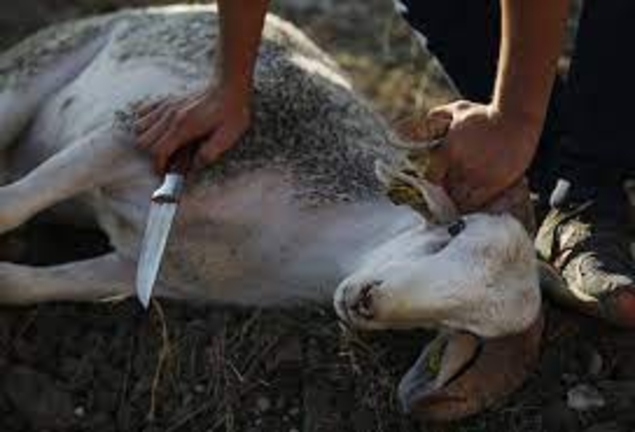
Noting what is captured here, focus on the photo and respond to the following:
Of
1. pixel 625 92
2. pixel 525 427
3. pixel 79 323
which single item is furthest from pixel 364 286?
pixel 625 92

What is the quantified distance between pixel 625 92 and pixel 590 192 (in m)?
0.35

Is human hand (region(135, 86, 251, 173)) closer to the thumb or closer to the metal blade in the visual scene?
the metal blade

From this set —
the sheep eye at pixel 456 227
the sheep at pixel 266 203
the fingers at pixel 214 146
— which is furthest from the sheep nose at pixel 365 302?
the fingers at pixel 214 146

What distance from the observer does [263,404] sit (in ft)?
15.6

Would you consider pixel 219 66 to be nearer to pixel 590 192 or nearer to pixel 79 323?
pixel 79 323

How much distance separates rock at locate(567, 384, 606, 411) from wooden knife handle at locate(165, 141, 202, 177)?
1.33 metres

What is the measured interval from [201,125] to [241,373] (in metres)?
0.75

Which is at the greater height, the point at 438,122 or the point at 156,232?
the point at 438,122

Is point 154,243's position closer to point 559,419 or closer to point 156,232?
point 156,232

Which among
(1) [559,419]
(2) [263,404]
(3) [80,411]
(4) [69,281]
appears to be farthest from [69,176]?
(1) [559,419]

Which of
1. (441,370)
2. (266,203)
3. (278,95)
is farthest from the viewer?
(278,95)

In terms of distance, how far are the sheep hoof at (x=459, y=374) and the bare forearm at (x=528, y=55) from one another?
0.64 metres

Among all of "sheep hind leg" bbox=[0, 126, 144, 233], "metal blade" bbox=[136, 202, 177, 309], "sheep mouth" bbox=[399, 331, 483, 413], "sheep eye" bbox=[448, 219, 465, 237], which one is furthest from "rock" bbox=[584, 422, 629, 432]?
"sheep hind leg" bbox=[0, 126, 144, 233]

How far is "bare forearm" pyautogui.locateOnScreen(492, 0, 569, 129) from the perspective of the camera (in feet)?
14.1
